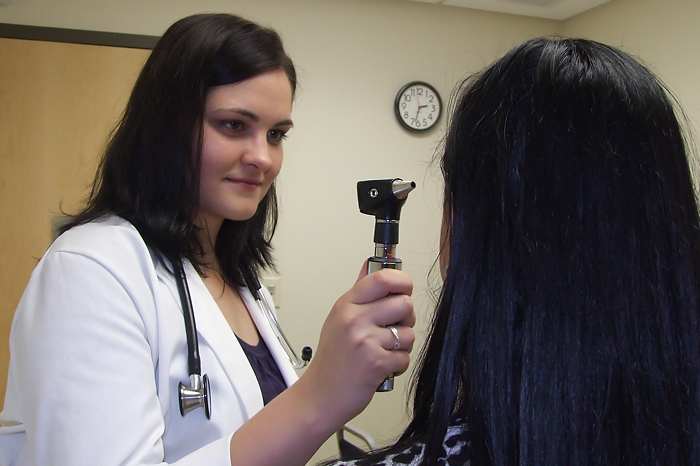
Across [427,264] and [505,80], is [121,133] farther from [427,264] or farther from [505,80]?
[427,264]

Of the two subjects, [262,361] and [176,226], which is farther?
[262,361]

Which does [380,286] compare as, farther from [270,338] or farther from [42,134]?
[42,134]

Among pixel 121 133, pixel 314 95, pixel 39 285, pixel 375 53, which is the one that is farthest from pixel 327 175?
pixel 39 285

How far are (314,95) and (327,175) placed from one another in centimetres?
39

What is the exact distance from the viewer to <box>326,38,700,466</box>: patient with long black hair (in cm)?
51

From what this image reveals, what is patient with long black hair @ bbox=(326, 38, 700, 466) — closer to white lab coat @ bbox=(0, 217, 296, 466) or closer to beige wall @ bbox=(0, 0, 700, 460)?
white lab coat @ bbox=(0, 217, 296, 466)

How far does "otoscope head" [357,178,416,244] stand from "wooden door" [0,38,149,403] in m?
1.83

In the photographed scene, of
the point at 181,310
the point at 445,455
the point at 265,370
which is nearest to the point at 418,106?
the point at 265,370

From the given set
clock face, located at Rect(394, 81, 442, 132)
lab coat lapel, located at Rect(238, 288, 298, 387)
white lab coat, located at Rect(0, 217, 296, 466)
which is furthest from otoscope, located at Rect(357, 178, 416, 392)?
clock face, located at Rect(394, 81, 442, 132)

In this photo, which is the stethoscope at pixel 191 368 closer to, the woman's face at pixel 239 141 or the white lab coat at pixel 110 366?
the white lab coat at pixel 110 366

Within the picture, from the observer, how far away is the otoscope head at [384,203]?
572 millimetres

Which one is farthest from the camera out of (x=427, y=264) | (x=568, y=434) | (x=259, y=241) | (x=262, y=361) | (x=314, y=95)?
(x=427, y=264)

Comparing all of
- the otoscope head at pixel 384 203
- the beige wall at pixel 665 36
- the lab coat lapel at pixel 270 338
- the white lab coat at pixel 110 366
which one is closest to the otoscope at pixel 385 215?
the otoscope head at pixel 384 203

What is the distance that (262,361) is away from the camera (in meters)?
1.05
